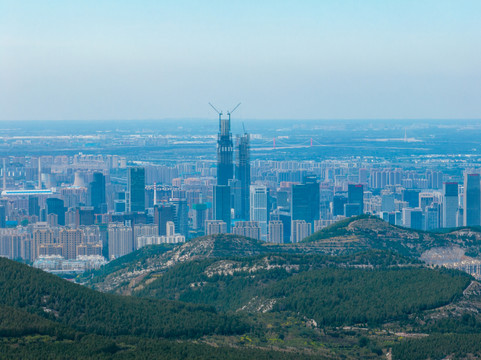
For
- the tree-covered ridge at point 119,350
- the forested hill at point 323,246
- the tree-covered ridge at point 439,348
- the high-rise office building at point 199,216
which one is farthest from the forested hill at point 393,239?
the high-rise office building at point 199,216

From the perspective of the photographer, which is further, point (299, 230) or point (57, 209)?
point (57, 209)

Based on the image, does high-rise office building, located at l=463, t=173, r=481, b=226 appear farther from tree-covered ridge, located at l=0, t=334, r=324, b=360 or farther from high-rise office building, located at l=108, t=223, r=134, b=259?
tree-covered ridge, located at l=0, t=334, r=324, b=360

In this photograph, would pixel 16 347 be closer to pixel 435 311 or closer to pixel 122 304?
pixel 122 304

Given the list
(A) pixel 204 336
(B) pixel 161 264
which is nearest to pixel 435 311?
(A) pixel 204 336

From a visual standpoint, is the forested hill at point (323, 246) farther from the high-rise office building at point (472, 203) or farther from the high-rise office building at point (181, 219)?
the high-rise office building at point (472, 203)

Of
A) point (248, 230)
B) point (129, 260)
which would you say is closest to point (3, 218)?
point (248, 230)

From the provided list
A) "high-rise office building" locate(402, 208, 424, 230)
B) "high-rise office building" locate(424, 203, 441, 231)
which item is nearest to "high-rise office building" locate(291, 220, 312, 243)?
"high-rise office building" locate(402, 208, 424, 230)

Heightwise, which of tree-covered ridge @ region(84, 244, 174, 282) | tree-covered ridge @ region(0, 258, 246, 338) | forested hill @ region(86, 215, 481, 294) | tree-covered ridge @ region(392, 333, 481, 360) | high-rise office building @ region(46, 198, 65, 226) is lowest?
high-rise office building @ region(46, 198, 65, 226)

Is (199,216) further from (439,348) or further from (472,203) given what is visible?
(439,348)
